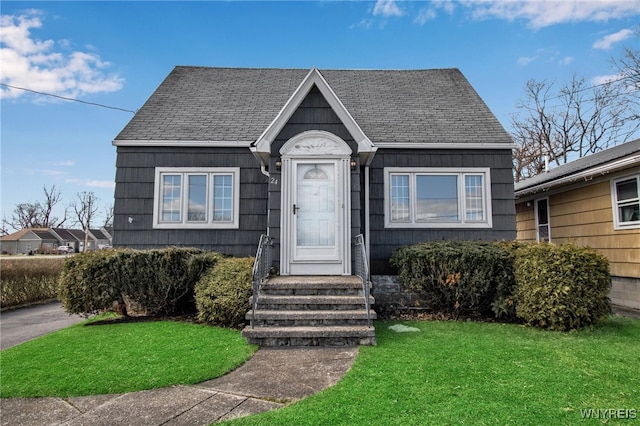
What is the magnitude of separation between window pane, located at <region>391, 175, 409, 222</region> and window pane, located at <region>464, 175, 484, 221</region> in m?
1.41

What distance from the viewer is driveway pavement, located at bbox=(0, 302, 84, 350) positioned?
255 inches

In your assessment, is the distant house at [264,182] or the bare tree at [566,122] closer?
the distant house at [264,182]

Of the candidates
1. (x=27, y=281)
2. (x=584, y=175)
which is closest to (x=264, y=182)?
(x=584, y=175)

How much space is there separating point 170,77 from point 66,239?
196 feet

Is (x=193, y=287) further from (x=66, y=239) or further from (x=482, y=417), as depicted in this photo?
(x=66, y=239)

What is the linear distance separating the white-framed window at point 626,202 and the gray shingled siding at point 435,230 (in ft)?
6.99

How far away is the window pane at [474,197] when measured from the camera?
27.4ft

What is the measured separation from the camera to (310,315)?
207 inches

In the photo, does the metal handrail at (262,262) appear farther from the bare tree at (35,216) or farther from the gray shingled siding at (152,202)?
the bare tree at (35,216)

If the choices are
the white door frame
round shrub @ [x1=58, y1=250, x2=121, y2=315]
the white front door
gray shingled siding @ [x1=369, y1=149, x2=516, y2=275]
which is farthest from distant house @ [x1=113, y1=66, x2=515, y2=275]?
round shrub @ [x1=58, y1=250, x2=121, y2=315]

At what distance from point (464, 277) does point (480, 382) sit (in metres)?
2.95

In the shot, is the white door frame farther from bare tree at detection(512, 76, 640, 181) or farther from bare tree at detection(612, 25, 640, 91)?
bare tree at detection(512, 76, 640, 181)

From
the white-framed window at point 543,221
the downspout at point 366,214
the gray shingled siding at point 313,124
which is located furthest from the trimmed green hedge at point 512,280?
the white-framed window at point 543,221

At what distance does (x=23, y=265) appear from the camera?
437 inches
